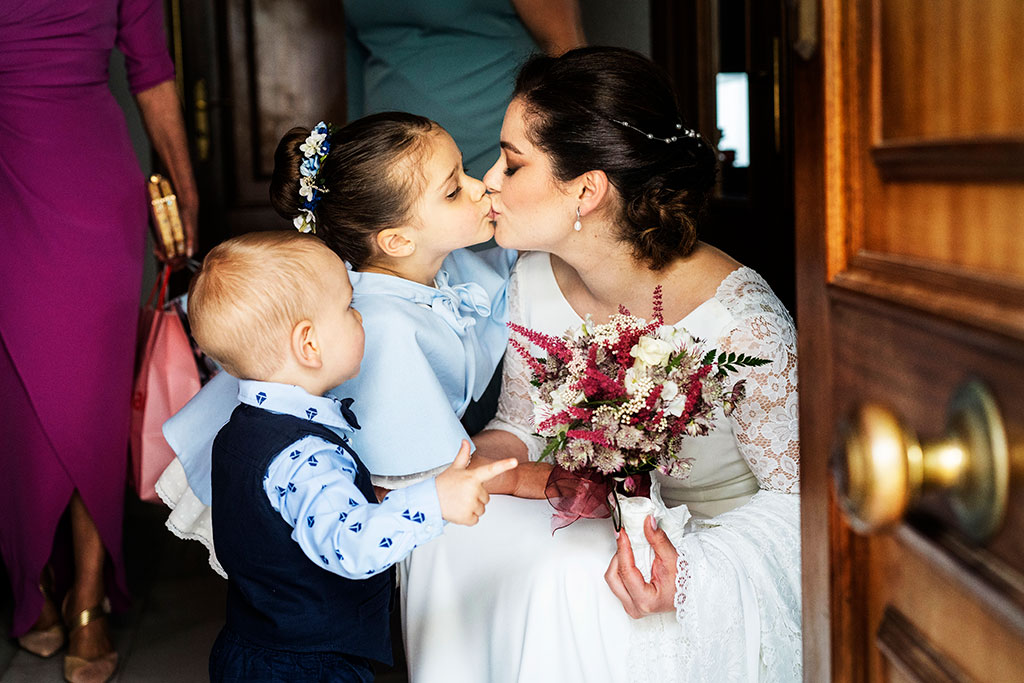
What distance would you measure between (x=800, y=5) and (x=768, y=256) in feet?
8.28

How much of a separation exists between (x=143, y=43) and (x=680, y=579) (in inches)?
78.9

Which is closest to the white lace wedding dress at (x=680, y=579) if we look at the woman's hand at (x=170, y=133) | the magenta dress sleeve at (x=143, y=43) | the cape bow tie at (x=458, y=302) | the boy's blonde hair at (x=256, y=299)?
the cape bow tie at (x=458, y=302)

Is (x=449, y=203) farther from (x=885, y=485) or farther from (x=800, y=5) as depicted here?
(x=885, y=485)

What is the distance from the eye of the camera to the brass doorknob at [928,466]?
555mm

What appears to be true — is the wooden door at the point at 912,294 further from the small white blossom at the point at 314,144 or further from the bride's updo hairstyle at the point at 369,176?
the small white blossom at the point at 314,144

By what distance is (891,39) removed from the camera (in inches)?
28.2

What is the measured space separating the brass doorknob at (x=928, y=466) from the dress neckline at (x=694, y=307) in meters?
1.18

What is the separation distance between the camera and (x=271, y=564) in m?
1.55

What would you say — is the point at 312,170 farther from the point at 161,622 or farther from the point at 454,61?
the point at 161,622

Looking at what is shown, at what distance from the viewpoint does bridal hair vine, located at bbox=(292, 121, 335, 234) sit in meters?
1.97

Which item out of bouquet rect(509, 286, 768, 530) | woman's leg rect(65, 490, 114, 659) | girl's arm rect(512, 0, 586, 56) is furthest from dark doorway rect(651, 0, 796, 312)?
woman's leg rect(65, 490, 114, 659)

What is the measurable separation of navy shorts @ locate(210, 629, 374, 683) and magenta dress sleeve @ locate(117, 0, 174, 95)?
1.65m

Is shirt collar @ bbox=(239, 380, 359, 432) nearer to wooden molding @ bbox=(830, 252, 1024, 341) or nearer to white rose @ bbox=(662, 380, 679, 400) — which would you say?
white rose @ bbox=(662, 380, 679, 400)

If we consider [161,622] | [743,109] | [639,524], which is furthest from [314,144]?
[743,109]
